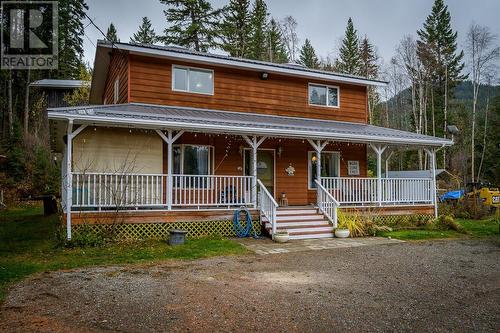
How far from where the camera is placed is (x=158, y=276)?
22.1 ft

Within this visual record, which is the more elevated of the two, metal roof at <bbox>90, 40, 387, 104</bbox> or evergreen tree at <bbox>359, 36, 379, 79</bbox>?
evergreen tree at <bbox>359, 36, 379, 79</bbox>

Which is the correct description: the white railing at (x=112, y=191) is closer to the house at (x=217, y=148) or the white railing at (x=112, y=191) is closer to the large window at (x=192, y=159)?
the house at (x=217, y=148)

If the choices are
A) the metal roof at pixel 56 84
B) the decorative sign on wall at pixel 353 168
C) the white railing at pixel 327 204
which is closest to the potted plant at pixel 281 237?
the white railing at pixel 327 204

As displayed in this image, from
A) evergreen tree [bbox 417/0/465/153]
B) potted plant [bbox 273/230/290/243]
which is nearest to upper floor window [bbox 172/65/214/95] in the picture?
potted plant [bbox 273/230/290/243]

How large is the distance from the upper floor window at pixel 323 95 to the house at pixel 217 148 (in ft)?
0.14

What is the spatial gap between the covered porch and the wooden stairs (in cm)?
29

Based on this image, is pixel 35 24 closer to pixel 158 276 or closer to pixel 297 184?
pixel 297 184

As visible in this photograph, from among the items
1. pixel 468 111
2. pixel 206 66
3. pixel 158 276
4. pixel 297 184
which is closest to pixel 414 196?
pixel 297 184

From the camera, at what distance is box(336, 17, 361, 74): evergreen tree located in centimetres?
3888

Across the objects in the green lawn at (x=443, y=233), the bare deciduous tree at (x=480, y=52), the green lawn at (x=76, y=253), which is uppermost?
the bare deciduous tree at (x=480, y=52)

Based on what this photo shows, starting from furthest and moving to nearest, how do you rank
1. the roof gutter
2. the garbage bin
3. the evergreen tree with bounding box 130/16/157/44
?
1. the evergreen tree with bounding box 130/16/157/44
2. the garbage bin
3. the roof gutter

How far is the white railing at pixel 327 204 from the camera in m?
12.0

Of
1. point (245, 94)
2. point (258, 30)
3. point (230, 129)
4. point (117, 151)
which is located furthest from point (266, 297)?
point (258, 30)

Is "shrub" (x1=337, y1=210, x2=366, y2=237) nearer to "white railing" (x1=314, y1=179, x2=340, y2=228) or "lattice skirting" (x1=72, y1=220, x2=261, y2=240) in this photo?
"white railing" (x1=314, y1=179, x2=340, y2=228)
